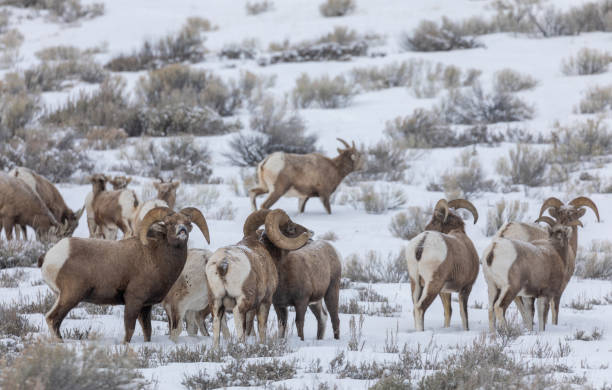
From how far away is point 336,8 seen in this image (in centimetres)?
3136

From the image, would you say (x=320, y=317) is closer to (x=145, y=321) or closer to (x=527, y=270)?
(x=145, y=321)

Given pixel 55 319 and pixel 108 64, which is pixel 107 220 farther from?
pixel 108 64

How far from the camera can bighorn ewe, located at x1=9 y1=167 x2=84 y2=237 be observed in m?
12.9

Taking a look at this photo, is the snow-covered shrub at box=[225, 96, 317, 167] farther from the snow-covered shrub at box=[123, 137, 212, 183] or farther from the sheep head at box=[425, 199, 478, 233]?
the sheep head at box=[425, 199, 478, 233]

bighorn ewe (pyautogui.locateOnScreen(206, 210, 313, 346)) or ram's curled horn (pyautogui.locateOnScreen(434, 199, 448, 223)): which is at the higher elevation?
ram's curled horn (pyautogui.locateOnScreen(434, 199, 448, 223))

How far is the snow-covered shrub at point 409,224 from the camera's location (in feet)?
43.9

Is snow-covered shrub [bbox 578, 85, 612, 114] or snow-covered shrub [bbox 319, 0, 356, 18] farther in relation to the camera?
snow-covered shrub [bbox 319, 0, 356, 18]

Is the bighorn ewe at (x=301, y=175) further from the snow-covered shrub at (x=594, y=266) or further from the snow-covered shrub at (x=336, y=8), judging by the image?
the snow-covered shrub at (x=336, y=8)

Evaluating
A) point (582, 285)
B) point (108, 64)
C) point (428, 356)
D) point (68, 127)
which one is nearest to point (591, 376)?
point (428, 356)

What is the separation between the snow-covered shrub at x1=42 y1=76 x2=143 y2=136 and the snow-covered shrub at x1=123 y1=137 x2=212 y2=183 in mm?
1957

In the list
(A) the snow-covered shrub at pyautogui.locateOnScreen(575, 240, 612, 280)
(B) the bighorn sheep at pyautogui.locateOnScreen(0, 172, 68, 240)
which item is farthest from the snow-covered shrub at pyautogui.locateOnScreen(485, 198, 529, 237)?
(B) the bighorn sheep at pyautogui.locateOnScreen(0, 172, 68, 240)

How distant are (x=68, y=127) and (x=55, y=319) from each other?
13.0 meters

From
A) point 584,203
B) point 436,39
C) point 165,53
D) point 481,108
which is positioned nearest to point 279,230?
point 584,203

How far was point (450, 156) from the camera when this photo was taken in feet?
59.3
